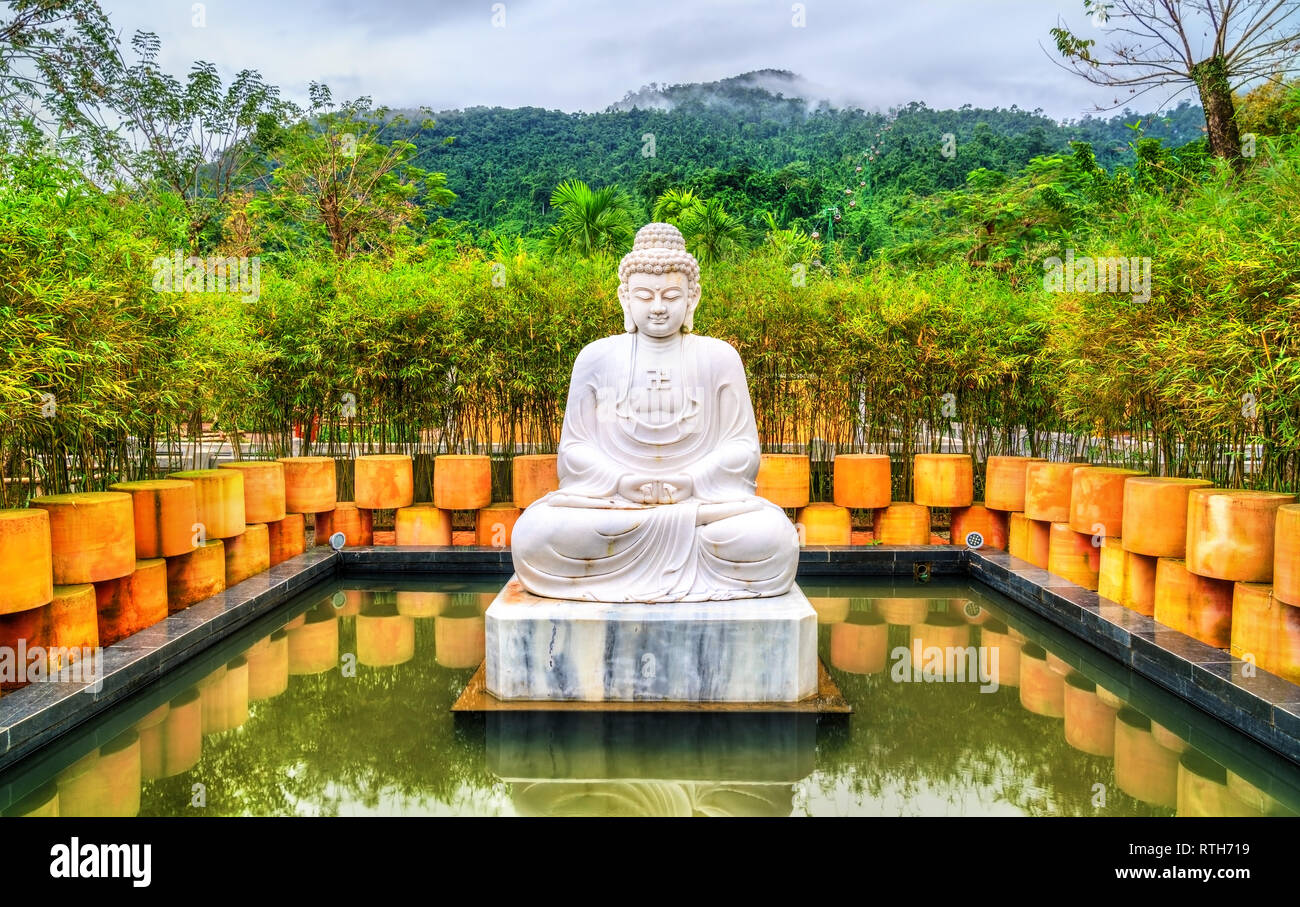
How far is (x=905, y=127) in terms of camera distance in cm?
2555

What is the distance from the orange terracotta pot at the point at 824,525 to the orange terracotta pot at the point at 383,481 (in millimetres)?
2612

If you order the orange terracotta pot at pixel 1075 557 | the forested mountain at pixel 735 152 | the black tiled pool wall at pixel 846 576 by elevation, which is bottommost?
the black tiled pool wall at pixel 846 576

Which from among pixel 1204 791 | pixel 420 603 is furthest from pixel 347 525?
pixel 1204 791

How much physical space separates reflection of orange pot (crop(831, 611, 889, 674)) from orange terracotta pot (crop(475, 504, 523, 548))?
95.9 inches

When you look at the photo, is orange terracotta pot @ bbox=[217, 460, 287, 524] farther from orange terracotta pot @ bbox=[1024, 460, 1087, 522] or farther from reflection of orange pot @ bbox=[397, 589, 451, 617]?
orange terracotta pot @ bbox=[1024, 460, 1087, 522]

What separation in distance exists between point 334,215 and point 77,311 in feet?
32.0

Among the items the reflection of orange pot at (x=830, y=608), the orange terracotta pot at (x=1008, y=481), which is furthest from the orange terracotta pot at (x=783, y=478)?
the orange terracotta pot at (x=1008, y=481)

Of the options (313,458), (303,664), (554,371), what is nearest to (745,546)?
(303,664)

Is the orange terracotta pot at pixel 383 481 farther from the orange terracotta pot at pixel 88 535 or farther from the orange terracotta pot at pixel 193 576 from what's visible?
the orange terracotta pot at pixel 88 535

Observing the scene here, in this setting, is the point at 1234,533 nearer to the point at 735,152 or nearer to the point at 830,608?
the point at 830,608

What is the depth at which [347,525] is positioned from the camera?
6188mm

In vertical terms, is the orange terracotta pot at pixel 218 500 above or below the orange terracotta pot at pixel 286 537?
above

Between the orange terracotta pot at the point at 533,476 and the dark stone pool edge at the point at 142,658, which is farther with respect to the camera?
the orange terracotta pot at the point at 533,476

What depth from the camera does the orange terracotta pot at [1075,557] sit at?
507cm
